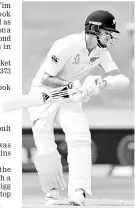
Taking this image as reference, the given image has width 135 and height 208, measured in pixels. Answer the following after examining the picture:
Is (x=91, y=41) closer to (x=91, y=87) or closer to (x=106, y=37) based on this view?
(x=106, y=37)

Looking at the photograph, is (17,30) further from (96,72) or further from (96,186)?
(96,186)

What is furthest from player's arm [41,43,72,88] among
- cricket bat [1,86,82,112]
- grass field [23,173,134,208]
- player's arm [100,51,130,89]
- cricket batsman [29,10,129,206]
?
grass field [23,173,134,208]

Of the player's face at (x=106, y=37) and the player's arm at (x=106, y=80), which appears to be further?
the player's face at (x=106, y=37)

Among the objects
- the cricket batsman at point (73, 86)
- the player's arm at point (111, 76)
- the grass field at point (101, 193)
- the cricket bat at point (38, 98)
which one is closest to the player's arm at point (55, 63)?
the cricket batsman at point (73, 86)

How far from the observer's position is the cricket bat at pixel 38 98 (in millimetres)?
4348

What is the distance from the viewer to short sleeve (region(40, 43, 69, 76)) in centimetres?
453

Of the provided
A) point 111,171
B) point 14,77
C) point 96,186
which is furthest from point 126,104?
point 14,77

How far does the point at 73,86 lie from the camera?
4.37 meters

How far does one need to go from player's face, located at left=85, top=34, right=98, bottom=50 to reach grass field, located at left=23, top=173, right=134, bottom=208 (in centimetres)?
95

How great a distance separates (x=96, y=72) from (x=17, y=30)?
0.75 m

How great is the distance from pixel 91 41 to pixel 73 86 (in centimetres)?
37

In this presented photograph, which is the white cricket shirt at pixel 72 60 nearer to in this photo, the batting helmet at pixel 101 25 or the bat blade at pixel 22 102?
the batting helmet at pixel 101 25

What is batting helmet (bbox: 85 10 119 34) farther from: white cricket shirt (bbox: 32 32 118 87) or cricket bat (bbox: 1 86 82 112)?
cricket bat (bbox: 1 86 82 112)

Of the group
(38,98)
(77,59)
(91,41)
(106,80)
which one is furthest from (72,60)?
(38,98)
